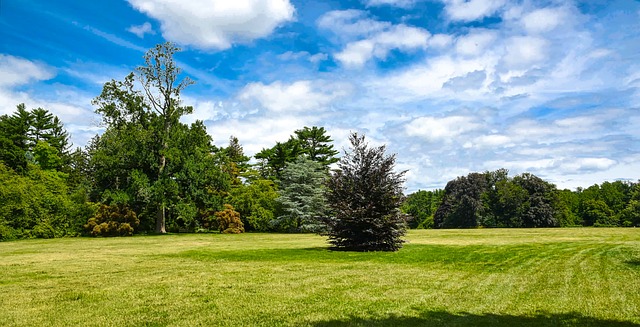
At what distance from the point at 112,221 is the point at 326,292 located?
32254mm

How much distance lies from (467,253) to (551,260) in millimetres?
Result: 3289

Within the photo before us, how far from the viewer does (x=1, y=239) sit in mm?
30453

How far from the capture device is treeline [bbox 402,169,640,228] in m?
64.9

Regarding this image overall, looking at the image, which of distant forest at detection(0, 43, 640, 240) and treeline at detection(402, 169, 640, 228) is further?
treeline at detection(402, 169, 640, 228)

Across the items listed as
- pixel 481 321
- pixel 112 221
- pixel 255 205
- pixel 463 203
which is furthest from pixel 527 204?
pixel 481 321

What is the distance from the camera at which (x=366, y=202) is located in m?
18.9

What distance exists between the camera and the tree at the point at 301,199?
4456 cm

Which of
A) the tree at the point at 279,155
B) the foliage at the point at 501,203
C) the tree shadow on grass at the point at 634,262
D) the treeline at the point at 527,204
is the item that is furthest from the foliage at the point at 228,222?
the foliage at the point at 501,203

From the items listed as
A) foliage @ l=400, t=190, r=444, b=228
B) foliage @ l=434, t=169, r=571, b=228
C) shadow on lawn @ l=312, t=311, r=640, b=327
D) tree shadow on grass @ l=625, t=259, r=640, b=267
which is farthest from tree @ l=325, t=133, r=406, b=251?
foliage @ l=400, t=190, r=444, b=228

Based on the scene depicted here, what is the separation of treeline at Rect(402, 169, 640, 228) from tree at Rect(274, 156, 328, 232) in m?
26.1

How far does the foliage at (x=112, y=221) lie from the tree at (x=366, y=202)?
23729mm

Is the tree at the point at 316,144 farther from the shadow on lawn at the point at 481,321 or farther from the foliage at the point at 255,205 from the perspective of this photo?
the shadow on lawn at the point at 481,321

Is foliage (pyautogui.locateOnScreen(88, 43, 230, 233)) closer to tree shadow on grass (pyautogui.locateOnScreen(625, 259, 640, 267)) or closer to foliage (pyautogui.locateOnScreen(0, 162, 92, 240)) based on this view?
foliage (pyautogui.locateOnScreen(0, 162, 92, 240))

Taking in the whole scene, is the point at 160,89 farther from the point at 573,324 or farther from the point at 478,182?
the point at 478,182
